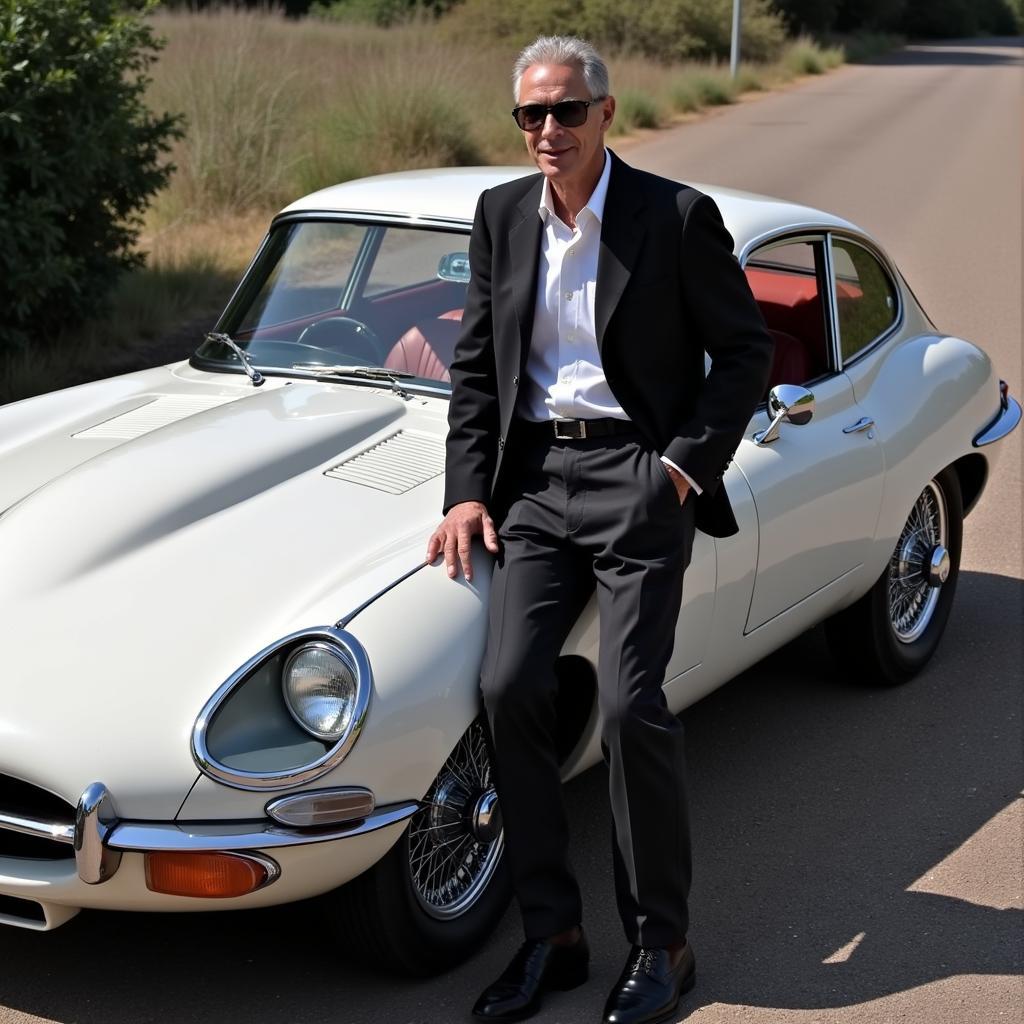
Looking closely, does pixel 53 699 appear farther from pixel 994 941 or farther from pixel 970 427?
pixel 970 427

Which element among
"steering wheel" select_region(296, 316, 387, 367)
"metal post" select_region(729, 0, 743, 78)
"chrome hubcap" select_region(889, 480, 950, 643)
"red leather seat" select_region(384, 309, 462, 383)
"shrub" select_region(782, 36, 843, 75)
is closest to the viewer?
"red leather seat" select_region(384, 309, 462, 383)

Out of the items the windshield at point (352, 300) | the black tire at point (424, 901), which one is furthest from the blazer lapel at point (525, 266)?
the black tire at point (424, 901)

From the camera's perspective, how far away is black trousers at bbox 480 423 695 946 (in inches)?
131

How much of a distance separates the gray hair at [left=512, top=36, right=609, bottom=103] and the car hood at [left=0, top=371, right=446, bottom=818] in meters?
1.05

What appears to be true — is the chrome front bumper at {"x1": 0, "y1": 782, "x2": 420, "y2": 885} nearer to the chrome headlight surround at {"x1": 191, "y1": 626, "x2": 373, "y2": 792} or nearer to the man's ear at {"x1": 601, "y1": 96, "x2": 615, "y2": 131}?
the chrome headlight surround at {"x1": 191, "y1": 626, "x2": 373, "y2": 792}

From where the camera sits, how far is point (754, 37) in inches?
1620

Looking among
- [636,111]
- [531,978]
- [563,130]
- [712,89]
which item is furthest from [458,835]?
[712,89]

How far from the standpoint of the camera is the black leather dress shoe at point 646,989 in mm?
3279

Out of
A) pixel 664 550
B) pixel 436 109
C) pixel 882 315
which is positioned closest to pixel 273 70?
pixel 436 109

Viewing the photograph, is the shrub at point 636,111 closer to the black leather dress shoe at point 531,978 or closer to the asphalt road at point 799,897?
the asphalt road at point 799,897

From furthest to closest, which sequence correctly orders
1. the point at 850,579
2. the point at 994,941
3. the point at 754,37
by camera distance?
the point at 754,37 → the point at 850,579 → the point at 994,941

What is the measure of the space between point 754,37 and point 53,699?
4085 centimetres

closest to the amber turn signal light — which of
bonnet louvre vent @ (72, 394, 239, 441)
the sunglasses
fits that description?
bonnet louvre vent @ (72, 394, 239, 441)

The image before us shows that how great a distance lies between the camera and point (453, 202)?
463cm
